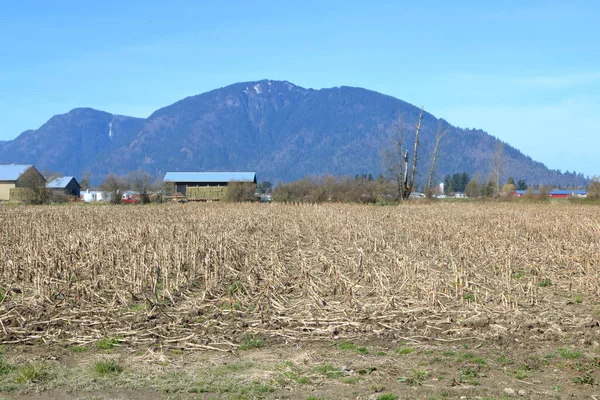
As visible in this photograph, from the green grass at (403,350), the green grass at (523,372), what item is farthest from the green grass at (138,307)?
the green grass at (523,372)

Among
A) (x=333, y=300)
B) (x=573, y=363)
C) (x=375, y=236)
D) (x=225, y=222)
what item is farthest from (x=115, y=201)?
(x=573, y=363)

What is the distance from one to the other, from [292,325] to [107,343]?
116 inches

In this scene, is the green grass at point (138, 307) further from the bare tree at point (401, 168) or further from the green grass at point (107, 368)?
the bare tree at point (401, 168)

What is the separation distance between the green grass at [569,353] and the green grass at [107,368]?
6051 millimetres

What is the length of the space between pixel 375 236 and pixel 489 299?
34.4 feet

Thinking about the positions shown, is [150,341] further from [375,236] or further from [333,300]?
[375,236]

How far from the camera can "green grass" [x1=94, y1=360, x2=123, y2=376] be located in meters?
8.33

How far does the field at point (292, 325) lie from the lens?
311 inches

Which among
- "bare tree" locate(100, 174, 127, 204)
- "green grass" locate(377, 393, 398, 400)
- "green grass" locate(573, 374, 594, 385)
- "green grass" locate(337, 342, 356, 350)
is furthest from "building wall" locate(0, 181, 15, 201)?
"green grass" locate(573, 374, 594, 385)

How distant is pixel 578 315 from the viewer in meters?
11.3

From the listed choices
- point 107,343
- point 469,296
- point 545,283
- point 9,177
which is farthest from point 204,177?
point 107,343

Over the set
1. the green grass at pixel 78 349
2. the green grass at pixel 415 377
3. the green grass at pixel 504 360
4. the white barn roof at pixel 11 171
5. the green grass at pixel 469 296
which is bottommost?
the green grass at pixel 78 349

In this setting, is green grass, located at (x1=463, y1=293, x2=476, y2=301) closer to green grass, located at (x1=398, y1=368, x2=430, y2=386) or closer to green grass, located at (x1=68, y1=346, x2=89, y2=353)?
green grass, located at (x1=398, y1=368, x2=430, y2=386)

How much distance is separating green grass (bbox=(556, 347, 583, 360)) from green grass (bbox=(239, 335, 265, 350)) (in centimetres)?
429
